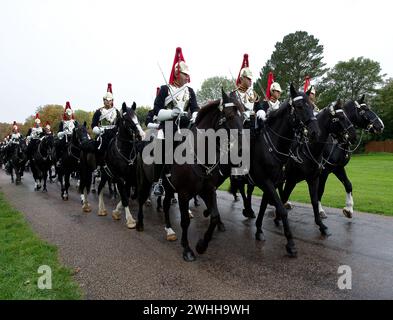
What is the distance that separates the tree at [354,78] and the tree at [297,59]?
7.20 feet

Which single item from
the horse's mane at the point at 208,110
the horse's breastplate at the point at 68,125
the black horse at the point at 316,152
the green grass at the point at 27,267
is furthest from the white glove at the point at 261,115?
the horse's breastplate at the point at 68,125

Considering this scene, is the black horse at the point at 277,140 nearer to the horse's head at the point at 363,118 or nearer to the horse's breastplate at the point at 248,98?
the horse's breastplate at the point at 248,98

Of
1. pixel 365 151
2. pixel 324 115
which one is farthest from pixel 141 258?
pixel 365 151

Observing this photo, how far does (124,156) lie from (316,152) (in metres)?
4.84

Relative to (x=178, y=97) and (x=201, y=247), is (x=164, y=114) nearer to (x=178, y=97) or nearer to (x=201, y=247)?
(x=178, y=97)

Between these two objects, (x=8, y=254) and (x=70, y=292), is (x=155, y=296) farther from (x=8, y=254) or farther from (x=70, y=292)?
(x=8, y=254)

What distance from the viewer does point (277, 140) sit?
6957 mm

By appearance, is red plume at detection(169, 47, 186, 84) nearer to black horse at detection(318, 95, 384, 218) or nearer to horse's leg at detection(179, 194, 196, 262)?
horse's leg at detection(179, 194, 196, 262)

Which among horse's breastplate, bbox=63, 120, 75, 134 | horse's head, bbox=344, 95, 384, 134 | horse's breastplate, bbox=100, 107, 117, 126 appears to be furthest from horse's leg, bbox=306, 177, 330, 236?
horse's breastplate, bbox=63, 120, 75, 134

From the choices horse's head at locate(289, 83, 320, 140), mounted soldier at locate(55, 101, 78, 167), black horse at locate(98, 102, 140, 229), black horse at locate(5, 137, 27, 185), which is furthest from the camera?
black horse at locate(5, 137, 27, 185)

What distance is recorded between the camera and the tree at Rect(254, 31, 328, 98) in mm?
59438

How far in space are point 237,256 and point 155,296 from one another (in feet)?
6.97

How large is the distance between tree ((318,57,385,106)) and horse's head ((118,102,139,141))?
2201 inches
